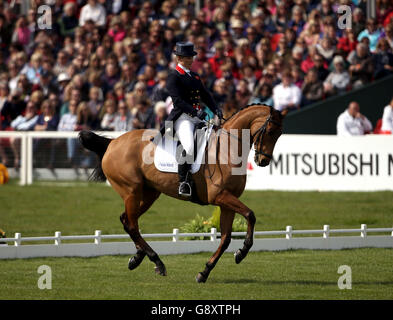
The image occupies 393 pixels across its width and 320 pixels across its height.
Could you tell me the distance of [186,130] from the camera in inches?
460

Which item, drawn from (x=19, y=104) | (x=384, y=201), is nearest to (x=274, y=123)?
(x=384, y=201)

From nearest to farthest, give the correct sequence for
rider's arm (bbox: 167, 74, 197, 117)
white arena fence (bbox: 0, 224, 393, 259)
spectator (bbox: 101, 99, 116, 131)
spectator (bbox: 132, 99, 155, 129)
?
rider's arm (bbox: 167, 74, 197, 117)
white arena fence (bbox: 0, 224, 393, 259)
spectator (bbox: 132, 99, 155, 129)
spectator (bbox: 101, 99, 116, 131)

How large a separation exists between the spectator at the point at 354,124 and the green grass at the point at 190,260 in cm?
154

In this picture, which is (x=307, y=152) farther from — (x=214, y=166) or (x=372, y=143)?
(x=214, y=166)

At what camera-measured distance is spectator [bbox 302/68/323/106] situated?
67.5 feet

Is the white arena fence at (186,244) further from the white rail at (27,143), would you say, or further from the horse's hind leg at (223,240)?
the white rail at (27,143)

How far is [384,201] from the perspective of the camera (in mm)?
17656

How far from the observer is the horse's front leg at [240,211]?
10938mm

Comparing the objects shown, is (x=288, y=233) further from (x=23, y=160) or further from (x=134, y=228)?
(x=23, y=160)

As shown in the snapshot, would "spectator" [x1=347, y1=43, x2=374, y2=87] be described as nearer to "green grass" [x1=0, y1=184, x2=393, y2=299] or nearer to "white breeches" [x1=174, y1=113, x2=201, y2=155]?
"green grass" [x1=0, y1=184, x2=393, y2=299]

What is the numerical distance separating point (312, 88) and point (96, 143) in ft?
29.1

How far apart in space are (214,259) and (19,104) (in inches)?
560

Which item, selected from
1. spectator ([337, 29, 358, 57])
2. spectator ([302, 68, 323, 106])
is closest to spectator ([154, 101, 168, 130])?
spectator ([302, 68, 323, 106])

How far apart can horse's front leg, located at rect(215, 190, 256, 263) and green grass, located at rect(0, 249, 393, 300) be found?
368 millimetres
